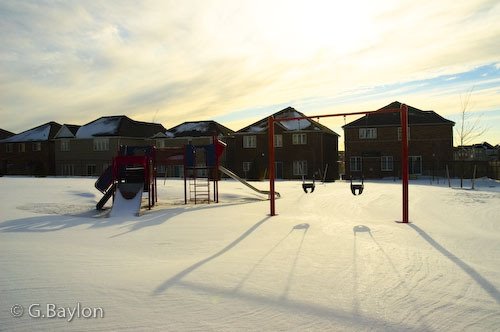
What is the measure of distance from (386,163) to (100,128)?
128 feet

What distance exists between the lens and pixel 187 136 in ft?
173

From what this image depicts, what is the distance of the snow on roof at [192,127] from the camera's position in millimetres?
53634

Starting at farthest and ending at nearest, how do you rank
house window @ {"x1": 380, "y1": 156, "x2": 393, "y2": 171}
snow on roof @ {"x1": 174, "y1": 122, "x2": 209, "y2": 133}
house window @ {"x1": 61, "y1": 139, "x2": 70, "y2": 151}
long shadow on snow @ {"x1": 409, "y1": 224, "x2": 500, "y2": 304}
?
house window @ {"x1": 61, "y1": 139, "x2": 70, "y2": 151}, snow on roof @ {"x1": 174, "y1": 122, "x2": 209, "y2": 133}, house window @ {"x1": 380, "y1": 156, "x2": 393, "y2": 171}, long shadow on snow @ {"x1": 409, "y1": 224, "x2": 500, "y2": 304}

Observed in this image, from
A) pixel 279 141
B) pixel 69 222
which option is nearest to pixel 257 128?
pixel 279 141

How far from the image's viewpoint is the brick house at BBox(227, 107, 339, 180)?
153ft

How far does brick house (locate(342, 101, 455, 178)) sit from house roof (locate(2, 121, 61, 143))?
44747 millimetres

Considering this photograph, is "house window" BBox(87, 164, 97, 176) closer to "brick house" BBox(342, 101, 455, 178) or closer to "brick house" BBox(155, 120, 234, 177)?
"brick house" BBox(155, 120, 234, 177)

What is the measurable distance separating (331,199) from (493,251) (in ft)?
35.2

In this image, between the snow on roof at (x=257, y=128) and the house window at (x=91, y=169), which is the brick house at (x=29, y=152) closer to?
the house window at (x=91, y=169)

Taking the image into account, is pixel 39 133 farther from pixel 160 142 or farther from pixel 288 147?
pixel 288 147

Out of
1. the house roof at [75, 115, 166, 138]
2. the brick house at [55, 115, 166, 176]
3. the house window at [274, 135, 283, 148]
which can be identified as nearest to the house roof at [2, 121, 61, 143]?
the brick house at [55, 115, 166, 176]

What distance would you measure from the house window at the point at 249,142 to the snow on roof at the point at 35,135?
3181 cm

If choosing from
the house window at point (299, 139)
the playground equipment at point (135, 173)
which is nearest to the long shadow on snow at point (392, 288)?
the playground equipment at point (135, 173)

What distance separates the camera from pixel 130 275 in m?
6.21
